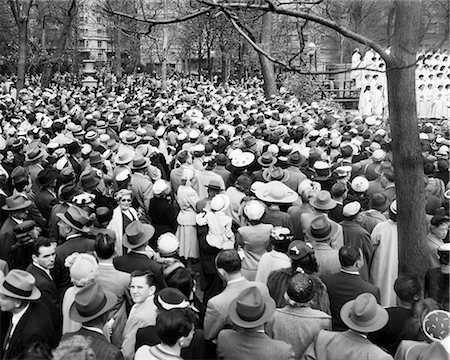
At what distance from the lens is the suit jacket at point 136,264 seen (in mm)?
5070

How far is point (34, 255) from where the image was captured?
4.93 m

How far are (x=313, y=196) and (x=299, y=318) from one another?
2.65 meters

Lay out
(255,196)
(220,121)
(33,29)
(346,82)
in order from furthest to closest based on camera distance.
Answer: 1. (33,29)
2. (346,82)
3. (220,121)
4. (255,196)

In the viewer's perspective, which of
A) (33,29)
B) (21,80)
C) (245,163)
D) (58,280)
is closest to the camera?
(58,280)

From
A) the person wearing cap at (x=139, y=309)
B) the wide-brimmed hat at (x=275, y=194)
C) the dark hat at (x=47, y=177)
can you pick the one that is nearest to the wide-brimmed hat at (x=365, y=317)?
the person wearing cap at (x=139, y=309)

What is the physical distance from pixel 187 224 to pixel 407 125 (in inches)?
125

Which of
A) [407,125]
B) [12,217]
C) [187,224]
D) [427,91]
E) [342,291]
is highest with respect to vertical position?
[427,91]

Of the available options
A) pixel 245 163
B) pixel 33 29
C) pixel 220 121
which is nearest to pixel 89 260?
pixel 245 163

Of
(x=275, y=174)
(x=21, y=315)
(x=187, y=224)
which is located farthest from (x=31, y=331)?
(x=275, y=174)

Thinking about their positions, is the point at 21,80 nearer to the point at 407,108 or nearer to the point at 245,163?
the point at 245,163

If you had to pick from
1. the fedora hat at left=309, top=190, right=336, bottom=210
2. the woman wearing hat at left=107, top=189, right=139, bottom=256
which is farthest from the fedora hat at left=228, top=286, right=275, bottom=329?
→ the woman wearing hat at left=107, top=189, right=139, bottom=256

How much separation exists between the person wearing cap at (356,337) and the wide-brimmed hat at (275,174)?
3851 millimetres

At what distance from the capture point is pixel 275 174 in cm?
766

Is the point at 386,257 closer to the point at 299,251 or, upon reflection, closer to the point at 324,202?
the point at 324,202
